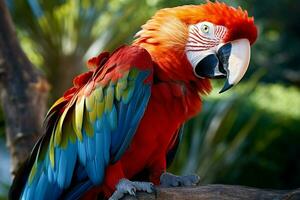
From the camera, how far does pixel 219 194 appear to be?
1.88 metres

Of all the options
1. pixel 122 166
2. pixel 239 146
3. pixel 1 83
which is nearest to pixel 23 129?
pixel 1 83

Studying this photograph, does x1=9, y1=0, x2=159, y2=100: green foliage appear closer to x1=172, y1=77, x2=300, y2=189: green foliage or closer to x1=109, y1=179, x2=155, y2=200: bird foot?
x1=172, y1=77, x2=300, y2=189: green foliage

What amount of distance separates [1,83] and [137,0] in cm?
215

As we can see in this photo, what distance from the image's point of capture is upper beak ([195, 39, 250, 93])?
6.92 feet

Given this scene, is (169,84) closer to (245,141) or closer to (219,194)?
(219,194)

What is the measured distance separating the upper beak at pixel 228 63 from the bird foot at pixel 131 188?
0.41 metres

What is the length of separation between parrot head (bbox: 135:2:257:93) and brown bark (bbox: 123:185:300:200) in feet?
1.25

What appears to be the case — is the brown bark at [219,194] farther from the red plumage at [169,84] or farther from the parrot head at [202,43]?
the parrot head at [202,43]

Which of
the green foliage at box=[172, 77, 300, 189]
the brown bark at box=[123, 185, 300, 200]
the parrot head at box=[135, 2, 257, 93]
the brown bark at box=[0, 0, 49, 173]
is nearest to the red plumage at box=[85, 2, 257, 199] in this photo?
the parrot head at box=[135, 2, 257, 93]

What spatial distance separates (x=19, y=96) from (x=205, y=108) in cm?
304

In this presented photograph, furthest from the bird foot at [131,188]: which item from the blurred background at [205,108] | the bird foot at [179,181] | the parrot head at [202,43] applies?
the blurred background at [205,108]

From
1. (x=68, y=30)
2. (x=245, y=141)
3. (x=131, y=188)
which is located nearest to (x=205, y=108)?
(x=245, y=141)

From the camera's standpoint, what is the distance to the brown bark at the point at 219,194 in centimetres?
180

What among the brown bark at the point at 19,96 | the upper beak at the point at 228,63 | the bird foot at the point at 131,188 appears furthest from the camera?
the brown bark at the point at 19,96
